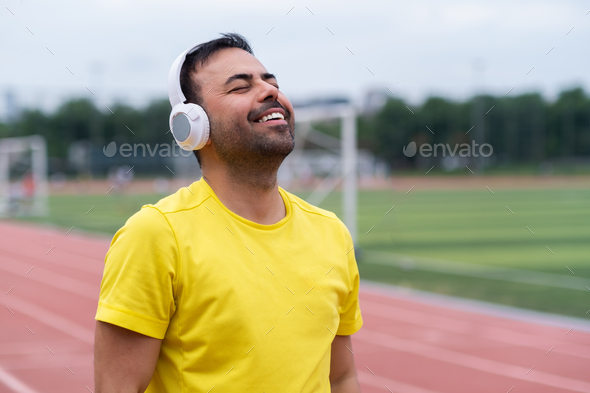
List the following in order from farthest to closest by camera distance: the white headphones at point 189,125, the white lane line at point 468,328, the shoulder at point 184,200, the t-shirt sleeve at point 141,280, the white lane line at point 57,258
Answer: the white lane line at point 57,258, the white lane line at point 468,328, the white headphones at point 189,125, the shoulder at point 184,200, the t-shirt sleeve at point 141,280

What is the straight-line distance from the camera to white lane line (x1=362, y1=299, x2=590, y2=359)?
6.39 meters

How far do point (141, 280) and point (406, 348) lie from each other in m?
5.58

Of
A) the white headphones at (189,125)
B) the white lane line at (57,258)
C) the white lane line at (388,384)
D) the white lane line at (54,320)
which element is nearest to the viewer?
the white headphones at (189,125)

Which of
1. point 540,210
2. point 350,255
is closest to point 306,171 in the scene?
point 540,210

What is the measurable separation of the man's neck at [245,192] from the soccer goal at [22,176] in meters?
27.3

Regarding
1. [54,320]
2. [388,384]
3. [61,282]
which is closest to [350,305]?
[388,384]

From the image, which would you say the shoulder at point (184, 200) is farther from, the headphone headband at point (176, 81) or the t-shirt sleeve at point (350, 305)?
the t-shirt sleeve at point (350, 305)

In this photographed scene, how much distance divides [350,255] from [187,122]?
645 millimetres

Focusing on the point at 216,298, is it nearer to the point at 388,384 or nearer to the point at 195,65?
the point at 195,65

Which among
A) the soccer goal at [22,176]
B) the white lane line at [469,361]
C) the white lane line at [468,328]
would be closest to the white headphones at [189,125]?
the white lane line at [469,361]

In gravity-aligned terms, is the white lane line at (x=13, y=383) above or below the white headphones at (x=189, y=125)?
below

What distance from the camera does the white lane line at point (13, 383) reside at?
17.6 ft

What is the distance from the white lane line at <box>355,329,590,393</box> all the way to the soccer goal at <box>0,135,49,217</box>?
23.4 metres

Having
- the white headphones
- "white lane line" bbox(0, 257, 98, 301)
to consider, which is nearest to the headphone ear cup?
the white headphones
